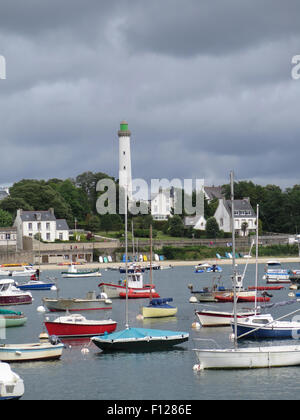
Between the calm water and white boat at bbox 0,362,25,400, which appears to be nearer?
white boat at bbox 0,362,25,400

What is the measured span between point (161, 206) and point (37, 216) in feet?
96.9

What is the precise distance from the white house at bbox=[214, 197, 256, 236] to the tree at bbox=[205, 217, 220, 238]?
6.54m

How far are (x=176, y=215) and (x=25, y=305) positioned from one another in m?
73.1

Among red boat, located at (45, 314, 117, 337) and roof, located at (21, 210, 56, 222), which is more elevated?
roof, located at (21, 210, 56, 222)

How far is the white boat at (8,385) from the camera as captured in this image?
1108 inches

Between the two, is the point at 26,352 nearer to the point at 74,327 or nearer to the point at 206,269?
the point at 74,327

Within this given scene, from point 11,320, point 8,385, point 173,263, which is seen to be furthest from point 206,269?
point 8,385

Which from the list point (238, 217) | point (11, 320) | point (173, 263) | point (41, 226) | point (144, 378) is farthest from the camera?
point (238, 217)

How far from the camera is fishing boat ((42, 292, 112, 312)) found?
181 ft

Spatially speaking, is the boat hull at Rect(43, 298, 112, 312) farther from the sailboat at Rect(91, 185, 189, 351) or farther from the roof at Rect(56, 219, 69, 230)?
the roof at Rect(56, 219, 69, 230)

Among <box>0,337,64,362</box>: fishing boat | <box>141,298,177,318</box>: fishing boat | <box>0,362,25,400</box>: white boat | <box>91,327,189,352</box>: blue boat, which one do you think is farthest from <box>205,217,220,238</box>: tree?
<box>0,362,25,400</box>: white boat

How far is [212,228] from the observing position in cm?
12988

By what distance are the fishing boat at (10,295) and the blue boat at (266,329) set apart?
85.5 ft
